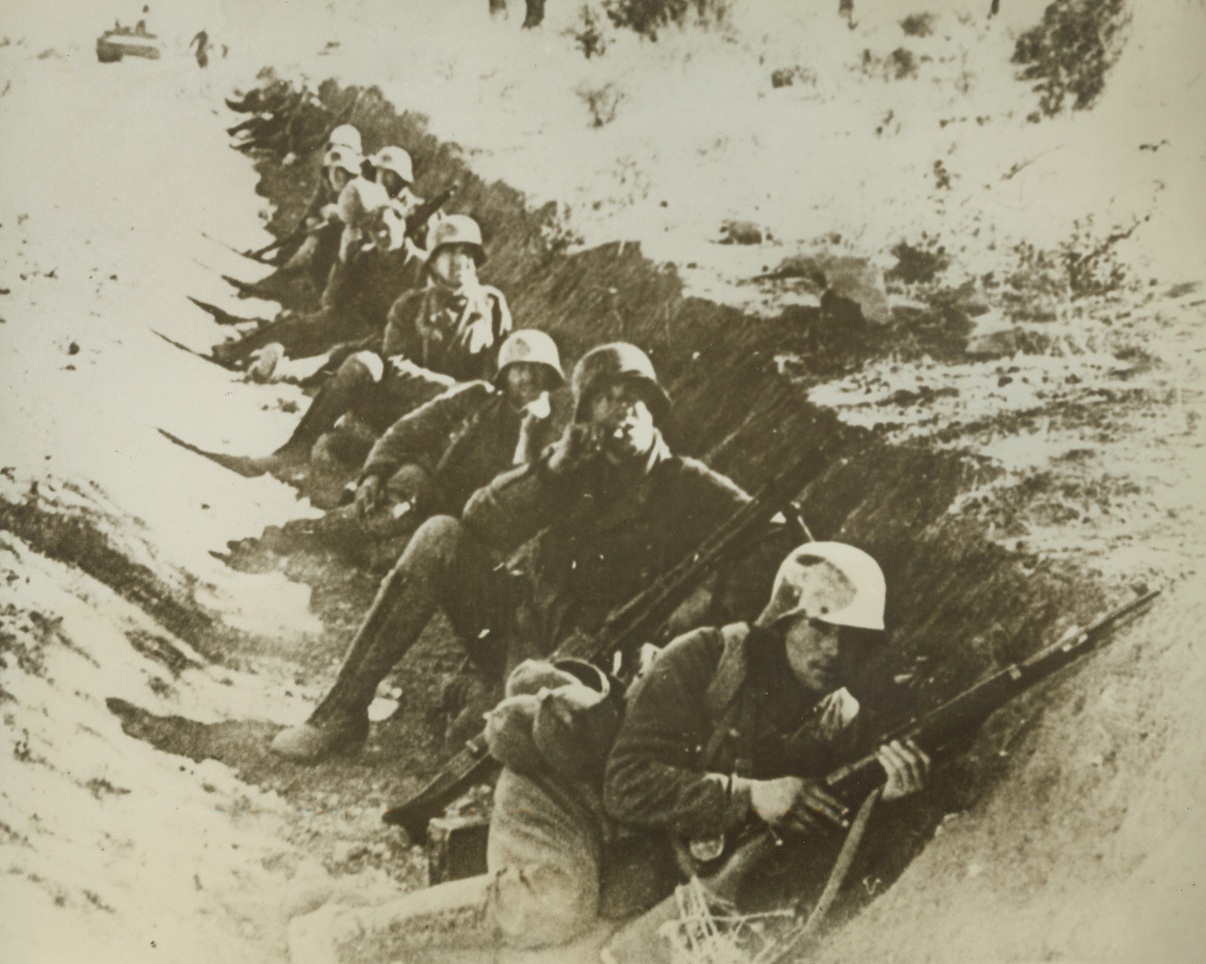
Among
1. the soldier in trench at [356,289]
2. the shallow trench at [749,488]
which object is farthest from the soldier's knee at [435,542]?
the soldier in trench at [356,289]

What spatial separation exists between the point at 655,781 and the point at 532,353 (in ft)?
4.65

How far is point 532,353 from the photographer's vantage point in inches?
138

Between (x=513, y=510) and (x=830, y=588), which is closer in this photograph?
(x=830, y=588)

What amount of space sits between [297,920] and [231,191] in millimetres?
2408

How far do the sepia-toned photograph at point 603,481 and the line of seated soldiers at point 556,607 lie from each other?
0.01 meters

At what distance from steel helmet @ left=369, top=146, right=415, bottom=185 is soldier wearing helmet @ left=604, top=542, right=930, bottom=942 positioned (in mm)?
1837

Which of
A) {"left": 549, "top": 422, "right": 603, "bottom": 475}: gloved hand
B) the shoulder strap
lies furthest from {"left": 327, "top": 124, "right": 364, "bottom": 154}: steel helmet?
the shoulder strap

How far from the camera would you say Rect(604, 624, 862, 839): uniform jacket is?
3209mm

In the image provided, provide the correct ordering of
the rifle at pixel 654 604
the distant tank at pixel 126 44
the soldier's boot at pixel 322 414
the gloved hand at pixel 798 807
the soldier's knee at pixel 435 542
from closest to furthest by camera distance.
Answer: the gloved hand at pixel 798 807 → the rifle at pixel 654 604 → the soldier's knee at pixel 435 542 → the soldier's boot at pixel 322 414 → the distant tank at pixel 126 44

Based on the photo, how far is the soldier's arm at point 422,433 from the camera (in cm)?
349

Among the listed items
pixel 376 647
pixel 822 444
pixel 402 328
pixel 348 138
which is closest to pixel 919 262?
pixel 822 444

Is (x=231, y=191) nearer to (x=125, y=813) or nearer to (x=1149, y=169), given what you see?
(x=125, y=813)

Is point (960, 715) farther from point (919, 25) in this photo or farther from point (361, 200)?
point (361, 200)

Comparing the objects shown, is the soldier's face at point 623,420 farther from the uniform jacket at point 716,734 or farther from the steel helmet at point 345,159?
the steel helmet at point 345,159
